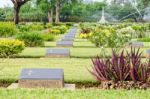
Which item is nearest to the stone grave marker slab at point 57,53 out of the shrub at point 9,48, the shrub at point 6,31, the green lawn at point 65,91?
the green lawn at point 65,91

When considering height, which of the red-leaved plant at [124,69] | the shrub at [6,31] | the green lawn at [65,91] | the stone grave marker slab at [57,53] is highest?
the red-leaved plant at [124,69]

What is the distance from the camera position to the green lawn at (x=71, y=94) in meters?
7.86

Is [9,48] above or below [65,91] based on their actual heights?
below

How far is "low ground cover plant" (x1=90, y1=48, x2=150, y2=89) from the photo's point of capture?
30.1 feet

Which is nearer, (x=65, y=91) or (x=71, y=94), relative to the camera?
(x=71, y=94)

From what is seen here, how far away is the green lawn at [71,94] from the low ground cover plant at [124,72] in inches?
25.9

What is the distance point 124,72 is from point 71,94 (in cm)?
153

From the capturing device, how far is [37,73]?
9258mm

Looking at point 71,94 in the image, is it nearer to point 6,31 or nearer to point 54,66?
point 54,66

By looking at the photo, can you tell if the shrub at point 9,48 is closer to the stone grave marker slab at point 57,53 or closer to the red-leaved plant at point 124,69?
the stone grave marker slab at point 57,53

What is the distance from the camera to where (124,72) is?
9.30m

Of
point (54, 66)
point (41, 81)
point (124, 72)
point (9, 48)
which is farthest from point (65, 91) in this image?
point (9, 48)

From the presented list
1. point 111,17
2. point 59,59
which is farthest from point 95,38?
point 111,17

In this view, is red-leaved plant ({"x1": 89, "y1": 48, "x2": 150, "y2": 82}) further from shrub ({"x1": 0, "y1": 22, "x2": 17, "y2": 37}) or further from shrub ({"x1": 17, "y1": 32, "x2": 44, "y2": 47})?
shrub ({"x1": 0, "y1": 22, "x2": 17, "y2": 37})
